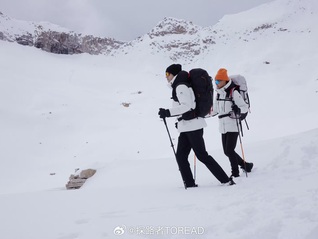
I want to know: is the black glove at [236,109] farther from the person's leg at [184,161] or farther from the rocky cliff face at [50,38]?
the rocky cliff face at [50,38]

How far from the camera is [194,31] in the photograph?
51.8 metres

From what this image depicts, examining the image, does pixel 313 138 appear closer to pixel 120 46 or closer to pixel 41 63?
pixel 41 63

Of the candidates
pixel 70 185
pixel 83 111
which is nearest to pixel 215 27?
pixel 83 111

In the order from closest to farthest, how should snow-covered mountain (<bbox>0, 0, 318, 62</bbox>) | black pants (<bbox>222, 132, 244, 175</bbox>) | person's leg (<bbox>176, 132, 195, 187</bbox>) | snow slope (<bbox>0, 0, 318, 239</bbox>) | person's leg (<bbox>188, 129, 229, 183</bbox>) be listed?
snow slope (<bbox>0, 0, 318, 239</bbox>), person's leg (<bbox>188, 129, 229, 183</bbox>), person's leg (<bbox>176, 132, 195, 187</bbox>), black pants (<bbox>222, 132, 244, 175</bbox>), snow-covered mountain (<bbox>0, 0, 318, 62</bbox>)

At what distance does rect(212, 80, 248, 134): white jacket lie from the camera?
5352mm

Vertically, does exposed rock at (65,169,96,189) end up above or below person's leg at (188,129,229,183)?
below

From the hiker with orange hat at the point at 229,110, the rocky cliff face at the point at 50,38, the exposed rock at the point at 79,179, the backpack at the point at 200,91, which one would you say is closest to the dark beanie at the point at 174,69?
the backpack at the point at 200,91

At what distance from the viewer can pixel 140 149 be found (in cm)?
1445

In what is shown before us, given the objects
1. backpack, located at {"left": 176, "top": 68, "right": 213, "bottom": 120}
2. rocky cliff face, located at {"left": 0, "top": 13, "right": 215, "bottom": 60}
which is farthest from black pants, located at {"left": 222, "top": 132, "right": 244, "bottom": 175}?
rocky cliff face, located at {"left": 0, "top": 13, "right": 215, "bottom": 60}

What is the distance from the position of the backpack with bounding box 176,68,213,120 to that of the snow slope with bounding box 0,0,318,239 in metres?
1.27

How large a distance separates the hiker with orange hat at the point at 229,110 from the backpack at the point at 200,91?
0.84 metres

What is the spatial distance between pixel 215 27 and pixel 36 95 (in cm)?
3594

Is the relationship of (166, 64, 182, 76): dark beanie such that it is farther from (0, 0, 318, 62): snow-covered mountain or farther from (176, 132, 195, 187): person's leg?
(0, 0, 318, 62): snow-covered mountain

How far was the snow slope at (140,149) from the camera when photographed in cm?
292
